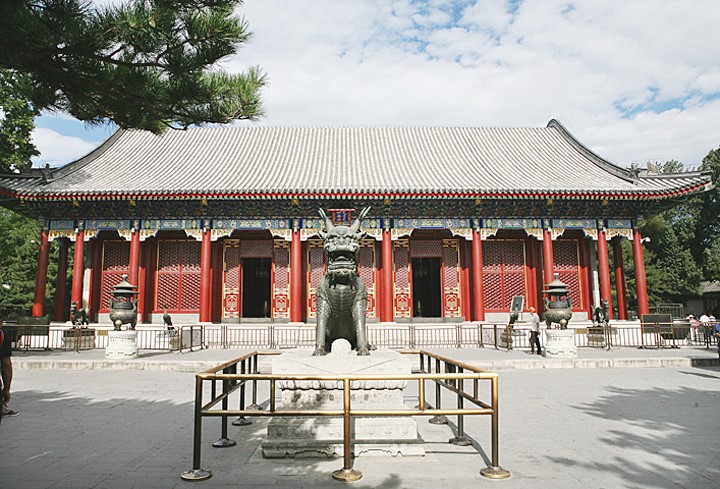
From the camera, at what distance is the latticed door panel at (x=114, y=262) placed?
18.1 m

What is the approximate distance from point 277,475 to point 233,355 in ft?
29.9

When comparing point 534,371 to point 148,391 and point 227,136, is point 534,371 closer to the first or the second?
point 148,391

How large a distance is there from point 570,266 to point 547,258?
2.17 metres

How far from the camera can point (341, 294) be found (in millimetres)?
5000

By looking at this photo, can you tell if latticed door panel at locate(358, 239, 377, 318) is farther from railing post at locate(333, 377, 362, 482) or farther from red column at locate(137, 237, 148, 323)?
railing post at locate(333, 377, 362, 482)

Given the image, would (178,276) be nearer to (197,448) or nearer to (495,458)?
(197,448)

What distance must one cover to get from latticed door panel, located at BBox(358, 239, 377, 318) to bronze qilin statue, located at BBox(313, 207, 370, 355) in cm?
1292

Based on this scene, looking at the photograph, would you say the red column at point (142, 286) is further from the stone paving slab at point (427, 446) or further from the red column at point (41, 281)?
the stone paving slab at point (427, 446)

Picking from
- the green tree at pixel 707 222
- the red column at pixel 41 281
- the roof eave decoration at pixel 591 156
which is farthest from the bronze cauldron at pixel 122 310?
the green tree at pixel 707 222

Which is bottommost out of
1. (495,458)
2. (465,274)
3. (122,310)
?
(495,458)

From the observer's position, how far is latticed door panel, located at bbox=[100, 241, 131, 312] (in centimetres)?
1812

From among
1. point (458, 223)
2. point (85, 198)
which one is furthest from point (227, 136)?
point (458, 223)

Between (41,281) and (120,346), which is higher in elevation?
(41,281)

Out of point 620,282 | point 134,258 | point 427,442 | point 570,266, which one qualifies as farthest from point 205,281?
point 620,282
